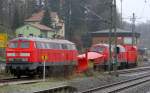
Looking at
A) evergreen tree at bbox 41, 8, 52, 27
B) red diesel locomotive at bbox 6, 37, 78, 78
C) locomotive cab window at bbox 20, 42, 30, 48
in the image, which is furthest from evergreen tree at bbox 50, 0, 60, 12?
locomotive cab window at bbox 20, 42, 30, 48

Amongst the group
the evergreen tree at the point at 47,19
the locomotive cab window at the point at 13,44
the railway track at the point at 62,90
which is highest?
the evergreen tree at the point at 47,19

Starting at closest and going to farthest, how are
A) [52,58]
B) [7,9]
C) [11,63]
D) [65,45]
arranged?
1. [11,63]
2. [52,58]
3. [65,45]
4. [7,9]

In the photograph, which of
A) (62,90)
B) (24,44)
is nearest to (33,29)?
(24,44)

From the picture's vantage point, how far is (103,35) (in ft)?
300

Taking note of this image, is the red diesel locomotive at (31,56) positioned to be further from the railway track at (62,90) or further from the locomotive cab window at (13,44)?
the railway track at (62,90)

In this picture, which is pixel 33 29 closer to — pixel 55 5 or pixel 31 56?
pixel 55 5

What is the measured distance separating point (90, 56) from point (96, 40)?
50406 mm

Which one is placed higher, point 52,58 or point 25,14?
point 25,14

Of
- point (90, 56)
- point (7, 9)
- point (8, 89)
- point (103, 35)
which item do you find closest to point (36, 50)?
point (8, 89)

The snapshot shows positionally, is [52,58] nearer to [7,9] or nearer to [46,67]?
[46,67]

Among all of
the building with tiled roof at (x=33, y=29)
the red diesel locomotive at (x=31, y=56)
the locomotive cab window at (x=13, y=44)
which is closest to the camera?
the red diesel locomotive at (x=31, y=56)

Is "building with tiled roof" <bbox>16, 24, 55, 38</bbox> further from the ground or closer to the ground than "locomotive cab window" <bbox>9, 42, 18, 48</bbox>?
further from the ground

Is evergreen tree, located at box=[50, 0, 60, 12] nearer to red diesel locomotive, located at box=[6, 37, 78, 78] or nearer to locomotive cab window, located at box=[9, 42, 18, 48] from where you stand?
red diesel locomotive, located at box=[6, 37, 78, 78]

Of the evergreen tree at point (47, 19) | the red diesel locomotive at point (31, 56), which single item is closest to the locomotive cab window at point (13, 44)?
the red diesel locomotive at point (31, 56)
